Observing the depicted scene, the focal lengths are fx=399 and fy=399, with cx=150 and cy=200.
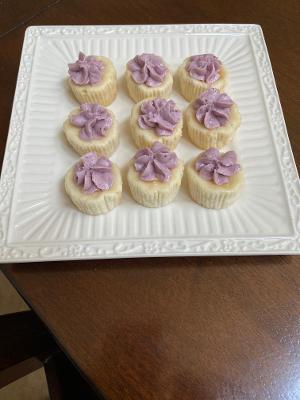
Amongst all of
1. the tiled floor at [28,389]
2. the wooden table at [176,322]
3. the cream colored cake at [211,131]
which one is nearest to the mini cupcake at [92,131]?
the cream colored cake at [211,131]

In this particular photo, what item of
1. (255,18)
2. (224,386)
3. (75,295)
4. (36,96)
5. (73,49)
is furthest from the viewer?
(255,18)

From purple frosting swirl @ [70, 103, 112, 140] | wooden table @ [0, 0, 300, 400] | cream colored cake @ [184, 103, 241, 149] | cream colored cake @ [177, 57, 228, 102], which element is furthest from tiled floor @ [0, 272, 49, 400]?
cream colored cake @ [177, 57, 228, 102]

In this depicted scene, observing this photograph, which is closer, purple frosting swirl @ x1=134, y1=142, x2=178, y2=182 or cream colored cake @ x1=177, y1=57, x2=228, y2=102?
purple frosting swirl @ x1=134, y1=142, x2=178, y2=182

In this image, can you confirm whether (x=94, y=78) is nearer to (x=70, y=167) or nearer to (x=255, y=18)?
(x=70, y=167)

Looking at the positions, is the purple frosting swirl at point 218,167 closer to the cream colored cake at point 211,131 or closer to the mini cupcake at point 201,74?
the cream colored cake at point 211,131

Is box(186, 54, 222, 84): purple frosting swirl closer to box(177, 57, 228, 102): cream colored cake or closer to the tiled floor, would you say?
box(177, 57, 228, 102): cream colored cake

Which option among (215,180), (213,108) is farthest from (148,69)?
(215,180)

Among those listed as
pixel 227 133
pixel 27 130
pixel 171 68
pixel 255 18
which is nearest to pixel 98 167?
pixel 27 130
